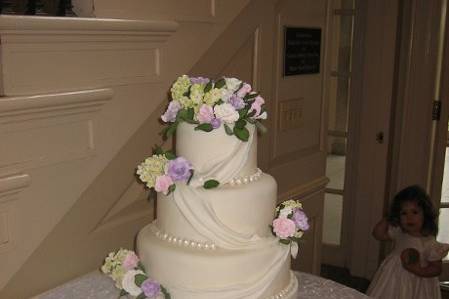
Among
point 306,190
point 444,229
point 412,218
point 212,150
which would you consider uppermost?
point 212,150

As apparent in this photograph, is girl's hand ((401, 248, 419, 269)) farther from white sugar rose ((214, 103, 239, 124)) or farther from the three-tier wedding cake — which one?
white sugar rose ((214, 103, 239, 124))

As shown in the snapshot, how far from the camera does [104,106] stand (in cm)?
141

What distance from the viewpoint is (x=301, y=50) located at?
2432 mm

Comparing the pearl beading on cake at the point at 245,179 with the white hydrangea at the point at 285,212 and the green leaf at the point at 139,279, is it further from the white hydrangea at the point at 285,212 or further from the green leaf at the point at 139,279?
the green leaf at the point at 139,279

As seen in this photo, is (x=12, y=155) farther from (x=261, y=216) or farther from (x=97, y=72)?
(x=261, y=216)

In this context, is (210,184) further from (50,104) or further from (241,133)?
(50,104)

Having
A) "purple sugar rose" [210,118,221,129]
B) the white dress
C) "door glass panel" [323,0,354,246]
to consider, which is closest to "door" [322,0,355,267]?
"door glass panel" [323,0,354,246]

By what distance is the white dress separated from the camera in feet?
8.63

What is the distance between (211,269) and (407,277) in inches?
70.2

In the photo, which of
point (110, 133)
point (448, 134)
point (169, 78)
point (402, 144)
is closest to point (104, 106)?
point (110, 133)

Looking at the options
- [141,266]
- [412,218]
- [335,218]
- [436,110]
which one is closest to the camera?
[141,266]

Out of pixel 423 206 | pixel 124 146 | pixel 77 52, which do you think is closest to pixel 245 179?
pixel 124 146

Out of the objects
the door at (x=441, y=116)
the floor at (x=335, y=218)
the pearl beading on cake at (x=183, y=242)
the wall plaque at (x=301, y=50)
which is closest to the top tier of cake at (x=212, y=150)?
the pearl beading on cake at (x=183, y=242)

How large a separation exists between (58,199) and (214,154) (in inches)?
17.2
